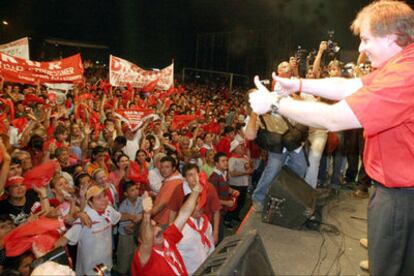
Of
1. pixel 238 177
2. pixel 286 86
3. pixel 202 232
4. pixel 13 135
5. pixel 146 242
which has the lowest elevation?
pixel 238 177

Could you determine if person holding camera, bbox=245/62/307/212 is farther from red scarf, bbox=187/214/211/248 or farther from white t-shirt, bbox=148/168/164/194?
white t-shirt, bbox=148/168/164/194

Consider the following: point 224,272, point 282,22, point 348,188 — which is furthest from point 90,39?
point 224,272

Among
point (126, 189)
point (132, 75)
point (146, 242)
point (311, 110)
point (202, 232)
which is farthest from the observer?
point (132, 75)

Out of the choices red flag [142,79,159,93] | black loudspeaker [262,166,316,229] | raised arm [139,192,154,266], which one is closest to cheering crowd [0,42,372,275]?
raised arm [139,192,154,266]

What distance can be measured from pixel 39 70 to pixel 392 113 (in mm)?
8925

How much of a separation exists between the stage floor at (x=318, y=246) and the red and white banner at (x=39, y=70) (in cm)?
696

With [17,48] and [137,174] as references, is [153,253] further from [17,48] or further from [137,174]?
[17,48]

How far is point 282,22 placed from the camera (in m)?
22.2

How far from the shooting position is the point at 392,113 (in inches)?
61.7

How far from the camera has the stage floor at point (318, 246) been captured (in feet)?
9.04

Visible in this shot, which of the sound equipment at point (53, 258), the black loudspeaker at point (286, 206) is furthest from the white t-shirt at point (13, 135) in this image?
the black loudspeaker at point (286, 206)

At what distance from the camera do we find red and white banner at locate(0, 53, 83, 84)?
820 cm

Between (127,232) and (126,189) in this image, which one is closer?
(127,232)

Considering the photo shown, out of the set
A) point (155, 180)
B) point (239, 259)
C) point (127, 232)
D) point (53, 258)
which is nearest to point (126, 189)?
point (127, 232)
